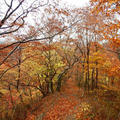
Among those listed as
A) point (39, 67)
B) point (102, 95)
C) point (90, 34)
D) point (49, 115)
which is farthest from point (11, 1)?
point (102, 95)

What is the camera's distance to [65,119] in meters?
6.79

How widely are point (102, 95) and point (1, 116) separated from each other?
12.9 meters

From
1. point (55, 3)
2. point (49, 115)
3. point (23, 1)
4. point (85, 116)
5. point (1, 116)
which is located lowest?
point (1, 116)

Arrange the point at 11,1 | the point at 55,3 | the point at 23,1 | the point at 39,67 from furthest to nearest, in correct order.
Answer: the point at 39,67, the point at 55,3, the point at 23,1, the point at 11,1

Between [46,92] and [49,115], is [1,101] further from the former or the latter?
[49,115]

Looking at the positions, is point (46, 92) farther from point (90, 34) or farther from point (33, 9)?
point (33, 9)

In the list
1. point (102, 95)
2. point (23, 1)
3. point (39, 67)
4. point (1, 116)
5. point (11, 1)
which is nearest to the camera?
point (11, 1)

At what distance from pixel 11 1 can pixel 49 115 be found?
8827 millimetres

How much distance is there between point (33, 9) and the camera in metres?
4.62

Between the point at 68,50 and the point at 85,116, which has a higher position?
the point at 68,50

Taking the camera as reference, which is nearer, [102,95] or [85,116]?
[85,116]

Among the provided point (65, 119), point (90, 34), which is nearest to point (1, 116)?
point (65, 119)

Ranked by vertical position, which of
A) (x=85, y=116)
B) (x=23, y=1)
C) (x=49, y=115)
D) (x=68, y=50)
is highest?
(x=23, y=1)

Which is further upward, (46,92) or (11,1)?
(11,1)
